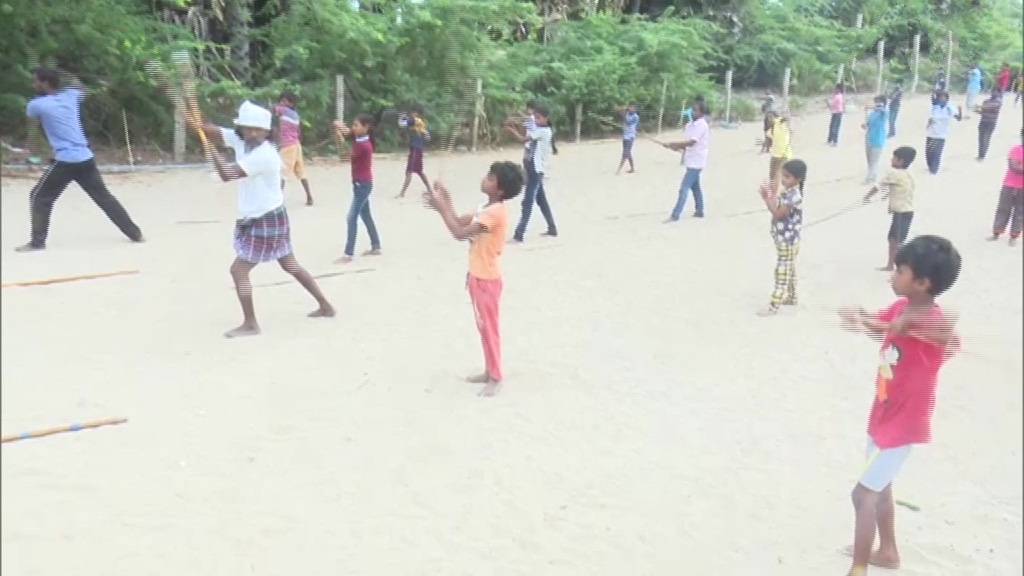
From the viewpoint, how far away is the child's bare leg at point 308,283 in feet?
12.5

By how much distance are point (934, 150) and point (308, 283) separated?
2488mm

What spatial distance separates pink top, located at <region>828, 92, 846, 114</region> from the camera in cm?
174

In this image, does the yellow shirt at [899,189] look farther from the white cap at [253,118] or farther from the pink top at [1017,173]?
the white cap at [253,118]

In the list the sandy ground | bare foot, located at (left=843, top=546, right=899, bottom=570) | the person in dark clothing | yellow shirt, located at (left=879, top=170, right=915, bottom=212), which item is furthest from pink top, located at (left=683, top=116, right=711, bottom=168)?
the person in dark clothing

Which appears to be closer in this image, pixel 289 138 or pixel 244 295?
pixel 244 295

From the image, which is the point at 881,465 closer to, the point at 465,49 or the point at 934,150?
the point at 934,150

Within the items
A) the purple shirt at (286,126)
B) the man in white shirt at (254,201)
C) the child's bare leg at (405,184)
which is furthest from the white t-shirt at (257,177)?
the child's bare leg at (405,184)

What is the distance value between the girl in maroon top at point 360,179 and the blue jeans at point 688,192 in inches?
99.9

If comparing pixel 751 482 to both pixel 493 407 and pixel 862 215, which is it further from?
pixel 862 215

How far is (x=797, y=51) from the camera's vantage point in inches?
60.9

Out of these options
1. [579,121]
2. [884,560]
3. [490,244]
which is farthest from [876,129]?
[579,121]

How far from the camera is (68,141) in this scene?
393cm

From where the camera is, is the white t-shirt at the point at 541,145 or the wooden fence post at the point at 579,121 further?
the wooden fence post at the point at 579,121

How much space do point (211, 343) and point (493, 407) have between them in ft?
3.99
